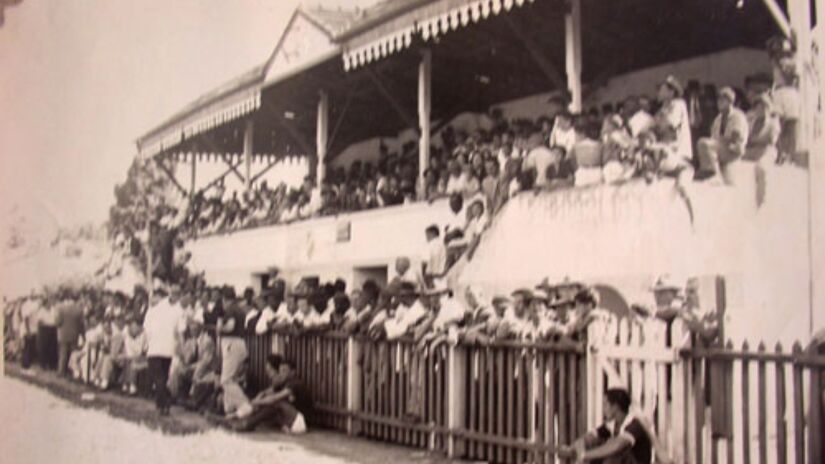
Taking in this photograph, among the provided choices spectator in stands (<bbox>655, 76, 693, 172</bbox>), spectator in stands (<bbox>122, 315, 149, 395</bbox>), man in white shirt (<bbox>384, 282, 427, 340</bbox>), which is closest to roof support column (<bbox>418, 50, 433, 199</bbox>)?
man in white shirt (<bbox>384, 282, 427, 340</bbox>)

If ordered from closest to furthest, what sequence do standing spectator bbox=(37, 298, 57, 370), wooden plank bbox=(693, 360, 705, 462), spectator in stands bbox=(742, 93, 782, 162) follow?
spectator in stands bbox=(742, 93, 782, 162)
wooden plank bbox=(693, 360, 705, 462)
standing spectator bbox=(37, 298, 57, 370)

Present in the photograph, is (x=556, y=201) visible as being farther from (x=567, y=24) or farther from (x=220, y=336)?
(x=220, y=336)

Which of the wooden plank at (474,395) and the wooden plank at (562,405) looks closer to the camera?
the wooden plank at (562,405)

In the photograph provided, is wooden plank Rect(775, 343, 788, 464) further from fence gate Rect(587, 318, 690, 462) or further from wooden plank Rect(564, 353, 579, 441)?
wooden plank Rect(564, 353, 579, 441)

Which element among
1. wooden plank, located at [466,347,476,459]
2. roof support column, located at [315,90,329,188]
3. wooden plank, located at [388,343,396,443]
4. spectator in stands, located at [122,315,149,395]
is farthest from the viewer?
spectator in stands, located at [122,315,149,395]

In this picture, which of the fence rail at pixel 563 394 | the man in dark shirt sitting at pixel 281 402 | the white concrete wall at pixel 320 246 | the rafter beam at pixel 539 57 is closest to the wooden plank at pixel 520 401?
the fence rail at pixel 563 394

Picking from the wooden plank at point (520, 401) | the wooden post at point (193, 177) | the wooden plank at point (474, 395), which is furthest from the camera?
the wooden post at point (193, 177)

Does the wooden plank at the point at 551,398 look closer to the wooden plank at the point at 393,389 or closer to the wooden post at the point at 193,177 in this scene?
the wooden plank at the point at 393,389
